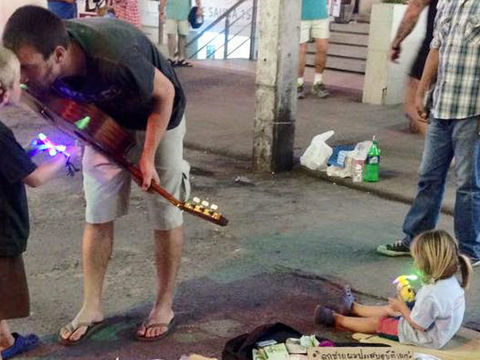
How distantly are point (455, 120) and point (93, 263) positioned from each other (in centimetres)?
218

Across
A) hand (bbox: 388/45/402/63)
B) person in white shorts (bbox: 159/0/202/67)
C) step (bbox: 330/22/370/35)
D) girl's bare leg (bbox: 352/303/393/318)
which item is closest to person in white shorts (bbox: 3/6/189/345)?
girl's bare leg (bbox: 352/303/393/318)

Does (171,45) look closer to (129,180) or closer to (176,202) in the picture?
(129,180)

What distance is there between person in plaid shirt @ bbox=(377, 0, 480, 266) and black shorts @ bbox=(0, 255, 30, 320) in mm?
2450

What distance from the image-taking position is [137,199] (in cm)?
575

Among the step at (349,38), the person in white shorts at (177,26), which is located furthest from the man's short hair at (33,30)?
the step at (349,38)

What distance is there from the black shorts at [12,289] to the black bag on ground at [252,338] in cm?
91

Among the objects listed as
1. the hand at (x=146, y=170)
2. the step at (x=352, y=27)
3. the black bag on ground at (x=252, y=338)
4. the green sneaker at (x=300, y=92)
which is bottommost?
the green sneaker at (x=300, y=92)

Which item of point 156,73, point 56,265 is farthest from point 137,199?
point 156,73

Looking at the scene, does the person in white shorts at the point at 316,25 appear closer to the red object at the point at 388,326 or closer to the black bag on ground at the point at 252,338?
the red object at the point at 388,326

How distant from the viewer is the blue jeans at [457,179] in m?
4.18

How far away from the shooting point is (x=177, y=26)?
38.0 ft

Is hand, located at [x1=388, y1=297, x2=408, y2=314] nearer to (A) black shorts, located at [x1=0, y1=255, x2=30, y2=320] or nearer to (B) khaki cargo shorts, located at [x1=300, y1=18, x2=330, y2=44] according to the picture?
(A) black shorts, located at [x1=0, y1=255, x2=30, y2=320]

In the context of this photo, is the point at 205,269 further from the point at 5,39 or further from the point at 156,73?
the point at 5,39

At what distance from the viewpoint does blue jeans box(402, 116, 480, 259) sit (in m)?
4.18
